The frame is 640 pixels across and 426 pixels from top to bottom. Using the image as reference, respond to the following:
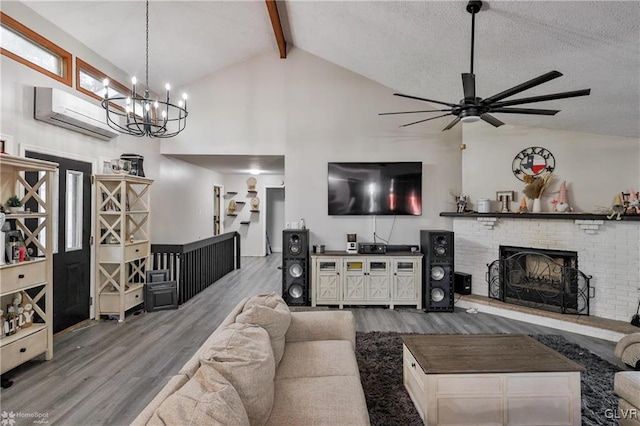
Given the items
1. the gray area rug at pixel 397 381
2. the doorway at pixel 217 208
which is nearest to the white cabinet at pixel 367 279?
the gray area rug at pixel 397 381

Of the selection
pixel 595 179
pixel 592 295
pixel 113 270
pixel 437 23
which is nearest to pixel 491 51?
pixel 437 23

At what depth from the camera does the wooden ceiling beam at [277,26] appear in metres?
3.70

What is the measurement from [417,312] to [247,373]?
140 inches

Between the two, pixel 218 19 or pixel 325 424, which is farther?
pixel 218 19

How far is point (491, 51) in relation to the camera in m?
2.98

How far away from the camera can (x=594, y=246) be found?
381 centimetres

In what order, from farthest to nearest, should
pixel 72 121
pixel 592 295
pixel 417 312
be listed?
pixel 417 312, pixel 592 295, pixel 72 121

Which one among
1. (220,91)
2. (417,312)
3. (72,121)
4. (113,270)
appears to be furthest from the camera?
(220,91)

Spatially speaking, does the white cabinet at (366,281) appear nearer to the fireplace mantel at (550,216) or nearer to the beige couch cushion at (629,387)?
the fireplace mantel at (550,216)

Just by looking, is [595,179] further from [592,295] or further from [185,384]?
[185,384]

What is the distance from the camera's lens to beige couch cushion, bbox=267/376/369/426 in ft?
4.72

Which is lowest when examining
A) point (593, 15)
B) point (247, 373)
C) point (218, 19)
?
point (247, 373)

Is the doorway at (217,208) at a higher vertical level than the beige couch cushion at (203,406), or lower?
higher

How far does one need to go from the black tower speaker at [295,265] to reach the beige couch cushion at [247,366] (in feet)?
9.50
